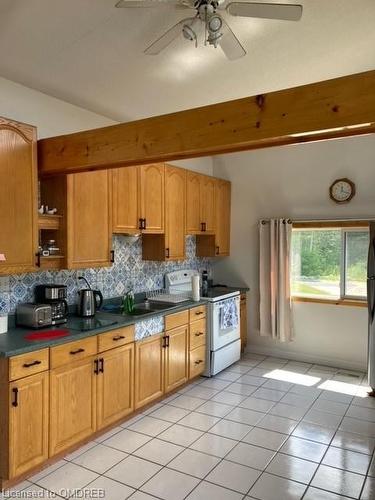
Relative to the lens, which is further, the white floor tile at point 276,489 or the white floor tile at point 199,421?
the white floor tile at point 199,421

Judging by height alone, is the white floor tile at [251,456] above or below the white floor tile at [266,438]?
above

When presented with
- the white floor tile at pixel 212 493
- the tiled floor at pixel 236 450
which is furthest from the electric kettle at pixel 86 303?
the white floor tile at pixel 212 493

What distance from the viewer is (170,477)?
248cm

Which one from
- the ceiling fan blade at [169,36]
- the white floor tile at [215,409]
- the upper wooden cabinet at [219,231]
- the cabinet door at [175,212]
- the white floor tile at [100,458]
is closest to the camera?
the ceiling fan blade at [169,36]

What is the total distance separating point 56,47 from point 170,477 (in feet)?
9.29

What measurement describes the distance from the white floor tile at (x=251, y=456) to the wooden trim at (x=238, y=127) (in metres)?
2.08

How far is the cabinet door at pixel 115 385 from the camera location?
2961 mm

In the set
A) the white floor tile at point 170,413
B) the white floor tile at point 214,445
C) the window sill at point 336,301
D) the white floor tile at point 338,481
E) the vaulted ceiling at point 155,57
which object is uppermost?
the vaulted ceiling at point 155,57

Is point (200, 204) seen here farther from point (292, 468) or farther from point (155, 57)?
point (292, 468)

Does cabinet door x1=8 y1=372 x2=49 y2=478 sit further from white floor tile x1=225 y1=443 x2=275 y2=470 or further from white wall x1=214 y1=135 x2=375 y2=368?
white wall x1=214 y1=135 x2=375 y2=368

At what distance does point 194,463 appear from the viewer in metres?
2.64

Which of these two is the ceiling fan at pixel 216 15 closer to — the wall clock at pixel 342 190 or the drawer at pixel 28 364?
the drawer at pixel 28 364

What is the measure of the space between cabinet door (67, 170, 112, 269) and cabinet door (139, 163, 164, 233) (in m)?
0.47

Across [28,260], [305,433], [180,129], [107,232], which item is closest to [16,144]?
[28,260]
